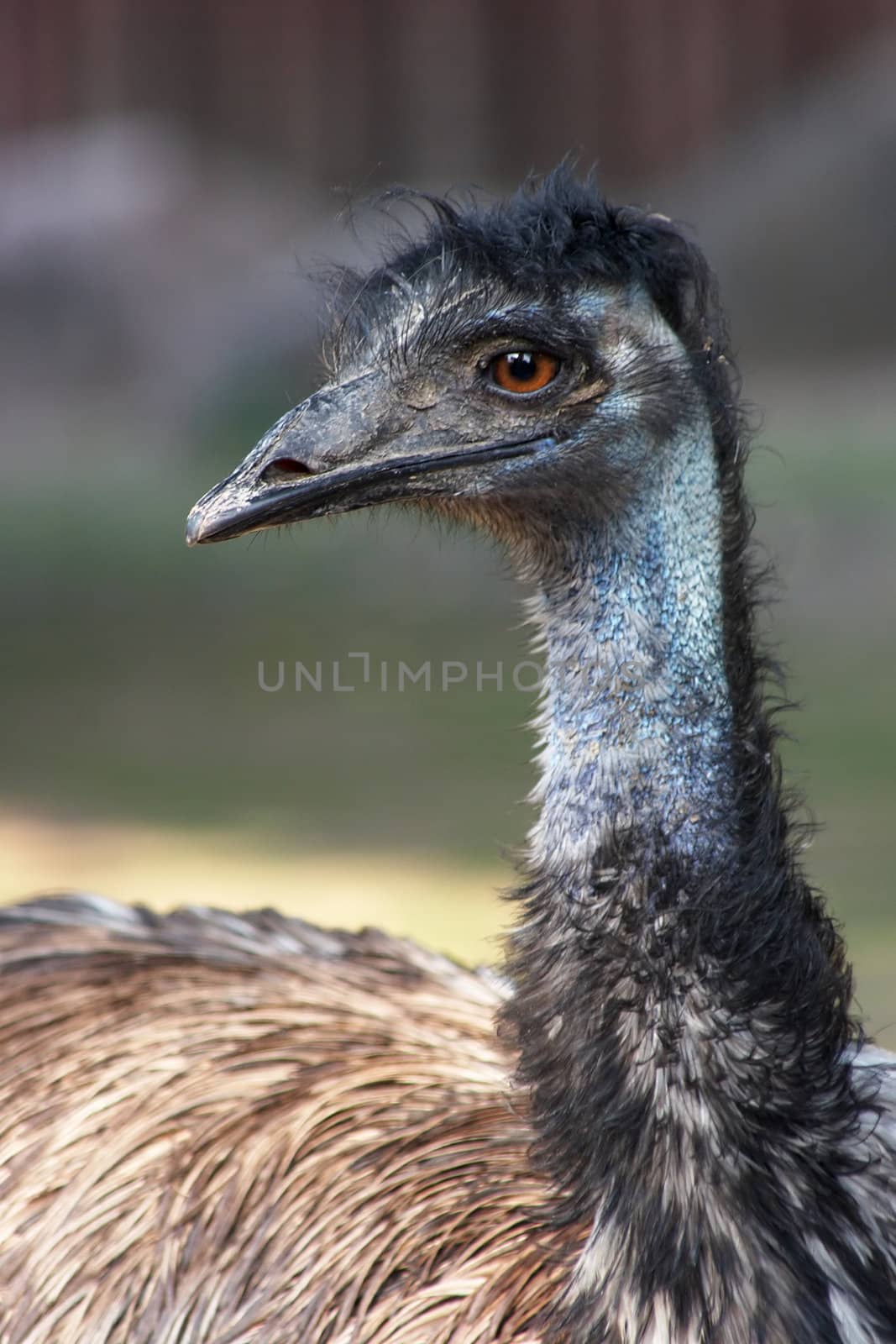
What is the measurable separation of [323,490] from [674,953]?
52 centimetres

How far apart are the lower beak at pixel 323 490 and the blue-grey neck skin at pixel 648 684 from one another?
139 millimetres

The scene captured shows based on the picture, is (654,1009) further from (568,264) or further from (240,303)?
(240,303)

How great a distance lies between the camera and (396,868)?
4.27 m

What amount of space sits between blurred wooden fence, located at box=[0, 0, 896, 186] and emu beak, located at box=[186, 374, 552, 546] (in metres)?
4.95

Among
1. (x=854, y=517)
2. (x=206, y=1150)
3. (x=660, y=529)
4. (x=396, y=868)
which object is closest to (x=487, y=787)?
(x=396, y=868)

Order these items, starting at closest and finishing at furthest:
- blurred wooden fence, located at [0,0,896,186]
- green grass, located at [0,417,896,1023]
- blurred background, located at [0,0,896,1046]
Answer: green grass, located at [0,417,896,1023], blurred background, located at [0,0,896,1046], blurred wooden fence, located at [0,0,896,186]

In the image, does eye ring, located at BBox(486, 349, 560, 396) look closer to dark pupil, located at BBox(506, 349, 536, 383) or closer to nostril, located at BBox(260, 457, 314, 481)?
dark pupil, located at BBox(506, 349, 536, 383)

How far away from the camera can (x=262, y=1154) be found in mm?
2102

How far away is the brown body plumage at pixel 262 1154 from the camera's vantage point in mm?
1914

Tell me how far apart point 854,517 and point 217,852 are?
2646mm

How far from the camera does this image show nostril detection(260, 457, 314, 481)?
5.97 feet

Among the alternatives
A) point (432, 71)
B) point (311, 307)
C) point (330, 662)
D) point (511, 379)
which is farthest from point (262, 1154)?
point (432, 71)

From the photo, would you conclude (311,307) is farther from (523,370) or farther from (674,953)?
(674,953)

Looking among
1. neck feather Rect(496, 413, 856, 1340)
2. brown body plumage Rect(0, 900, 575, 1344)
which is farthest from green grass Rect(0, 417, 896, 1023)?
neck feather Rect(496, 413, 856, 1340)
